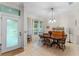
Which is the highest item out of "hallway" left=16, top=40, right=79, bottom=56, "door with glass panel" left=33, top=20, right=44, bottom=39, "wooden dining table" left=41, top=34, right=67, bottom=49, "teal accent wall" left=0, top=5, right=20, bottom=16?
"teal accent wall" left=0, top=5, right=20, bottom=16

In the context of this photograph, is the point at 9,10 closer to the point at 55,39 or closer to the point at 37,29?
the point at 37,29

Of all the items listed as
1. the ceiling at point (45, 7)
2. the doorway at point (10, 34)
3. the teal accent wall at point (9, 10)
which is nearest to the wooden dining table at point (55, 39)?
the ceiling at point (45, 7)

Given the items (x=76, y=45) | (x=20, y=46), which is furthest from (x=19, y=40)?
(x=76, y=45)

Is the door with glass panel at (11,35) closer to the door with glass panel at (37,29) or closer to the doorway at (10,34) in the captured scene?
the doorway at (10,34)

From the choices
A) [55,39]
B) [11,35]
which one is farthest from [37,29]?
[11,35]

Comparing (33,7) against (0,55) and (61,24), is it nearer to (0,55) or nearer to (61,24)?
(61,24)

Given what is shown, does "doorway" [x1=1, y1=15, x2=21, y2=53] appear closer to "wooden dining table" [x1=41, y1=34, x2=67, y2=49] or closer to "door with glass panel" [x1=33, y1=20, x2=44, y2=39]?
"door with glass panel" [x1=33, y1=20, x2=44, y2=39]

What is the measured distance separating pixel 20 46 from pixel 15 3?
3.45ft

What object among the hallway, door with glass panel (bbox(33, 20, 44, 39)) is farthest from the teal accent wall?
the hallway

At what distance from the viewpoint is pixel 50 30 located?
258 cm

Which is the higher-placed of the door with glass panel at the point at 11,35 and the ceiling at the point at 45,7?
the ceiling at the point at 45,7

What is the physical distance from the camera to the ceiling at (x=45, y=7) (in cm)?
251

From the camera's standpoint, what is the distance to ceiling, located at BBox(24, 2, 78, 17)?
2.51 meters

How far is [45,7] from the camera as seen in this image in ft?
8.41
